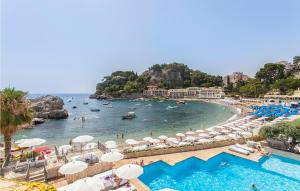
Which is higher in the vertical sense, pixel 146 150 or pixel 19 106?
pixel 19 106

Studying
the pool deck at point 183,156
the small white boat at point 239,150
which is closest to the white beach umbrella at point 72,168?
the pool deck at point 183,156

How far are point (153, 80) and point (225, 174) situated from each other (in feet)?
442

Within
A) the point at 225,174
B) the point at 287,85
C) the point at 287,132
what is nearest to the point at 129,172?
the point at 225,174

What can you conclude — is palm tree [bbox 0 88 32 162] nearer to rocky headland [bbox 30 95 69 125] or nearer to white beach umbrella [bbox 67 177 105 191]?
white beach umbrella [bbox 67 177 105 191]

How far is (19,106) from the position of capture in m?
13.8

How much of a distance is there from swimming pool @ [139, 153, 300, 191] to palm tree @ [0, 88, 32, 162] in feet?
30.9

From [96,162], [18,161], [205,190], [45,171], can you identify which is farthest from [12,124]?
[205,190]

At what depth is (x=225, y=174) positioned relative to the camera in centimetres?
Answer: 1444

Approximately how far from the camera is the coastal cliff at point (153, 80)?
133125 millimetres

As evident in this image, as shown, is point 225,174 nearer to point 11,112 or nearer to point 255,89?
point 11,112

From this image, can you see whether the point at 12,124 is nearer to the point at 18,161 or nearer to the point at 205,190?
the point at 18,161

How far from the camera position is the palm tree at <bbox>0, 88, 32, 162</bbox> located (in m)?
13.2

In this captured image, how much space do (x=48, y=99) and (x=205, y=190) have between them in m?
53.8

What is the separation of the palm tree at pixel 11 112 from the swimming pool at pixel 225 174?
9420 millimetres
